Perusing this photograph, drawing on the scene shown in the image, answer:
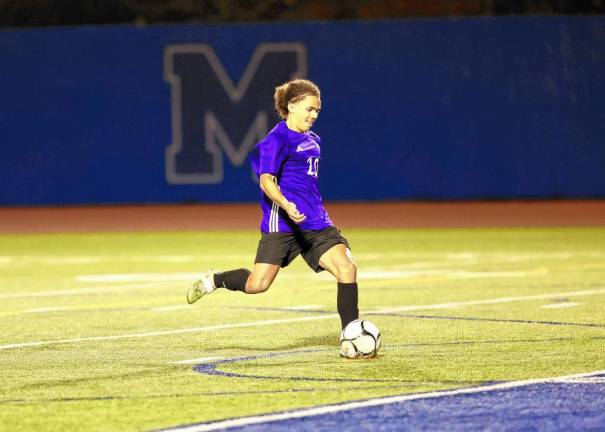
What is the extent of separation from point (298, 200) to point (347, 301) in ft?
2.42

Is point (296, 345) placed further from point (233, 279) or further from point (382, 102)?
point (382, 102)

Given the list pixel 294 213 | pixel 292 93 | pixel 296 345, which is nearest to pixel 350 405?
pixel 294 213

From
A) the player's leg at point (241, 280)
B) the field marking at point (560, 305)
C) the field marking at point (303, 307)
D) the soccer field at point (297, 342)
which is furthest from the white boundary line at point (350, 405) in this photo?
the field marking at point (303, 307)

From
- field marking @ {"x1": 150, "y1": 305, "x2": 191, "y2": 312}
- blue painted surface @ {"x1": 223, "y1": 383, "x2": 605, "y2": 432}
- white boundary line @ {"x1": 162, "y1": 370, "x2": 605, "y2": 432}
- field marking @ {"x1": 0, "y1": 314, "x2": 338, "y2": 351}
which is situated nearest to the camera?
blue painted surface @ {"x1": 223, "y1": 383, "x2": 605, "y2": 432}

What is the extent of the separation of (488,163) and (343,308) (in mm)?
19686

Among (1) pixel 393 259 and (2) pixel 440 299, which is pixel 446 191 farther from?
(2) pixel 440 299

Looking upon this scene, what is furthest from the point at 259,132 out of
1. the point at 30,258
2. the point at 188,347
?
the point at 188,347

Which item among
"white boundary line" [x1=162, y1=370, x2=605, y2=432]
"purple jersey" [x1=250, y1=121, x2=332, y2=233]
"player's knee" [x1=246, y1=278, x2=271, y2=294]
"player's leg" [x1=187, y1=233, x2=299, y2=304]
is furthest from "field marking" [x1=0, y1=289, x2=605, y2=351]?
"white boundary line" [x1=162, y1=370, x2=605, y2=432]

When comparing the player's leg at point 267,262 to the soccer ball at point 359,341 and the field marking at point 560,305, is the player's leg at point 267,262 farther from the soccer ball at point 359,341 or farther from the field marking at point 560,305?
the field marking at point 560,305

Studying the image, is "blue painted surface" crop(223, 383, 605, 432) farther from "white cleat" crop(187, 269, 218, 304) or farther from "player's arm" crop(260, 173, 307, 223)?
"white cleat" crop(187, 269, 218, 304)

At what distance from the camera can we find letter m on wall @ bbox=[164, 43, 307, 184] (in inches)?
1116

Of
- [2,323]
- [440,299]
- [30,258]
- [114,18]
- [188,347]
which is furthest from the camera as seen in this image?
[114,18]

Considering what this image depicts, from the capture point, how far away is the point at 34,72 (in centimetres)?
2923

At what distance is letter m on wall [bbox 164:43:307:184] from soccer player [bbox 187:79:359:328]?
18.8 m
